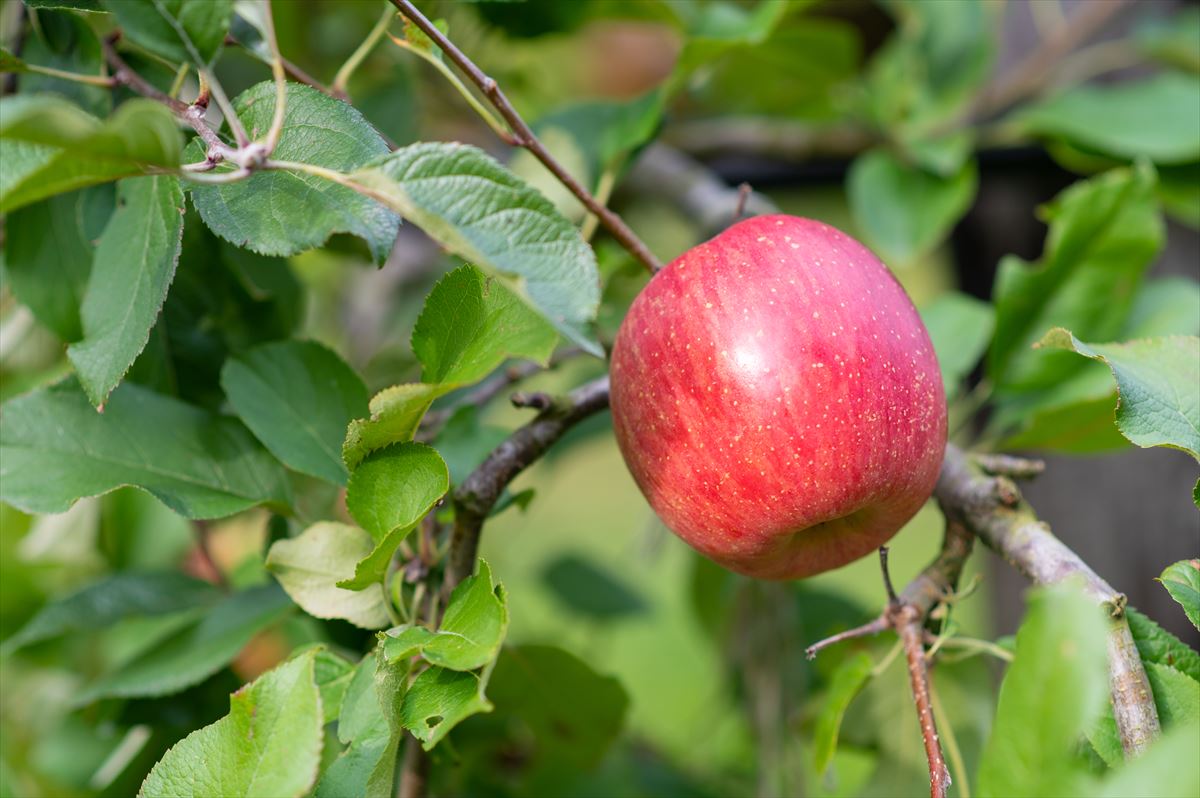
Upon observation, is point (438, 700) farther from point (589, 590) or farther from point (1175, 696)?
point (589, 590)

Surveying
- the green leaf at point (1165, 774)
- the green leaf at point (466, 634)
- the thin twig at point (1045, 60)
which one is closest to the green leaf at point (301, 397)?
the green leaf at point (466, 634)

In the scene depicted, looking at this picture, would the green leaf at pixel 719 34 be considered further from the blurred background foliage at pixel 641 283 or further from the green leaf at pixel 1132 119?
the green leaf at pixel 1132 119

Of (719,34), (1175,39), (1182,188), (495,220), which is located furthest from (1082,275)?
(495,220)

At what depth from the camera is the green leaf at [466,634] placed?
38cm

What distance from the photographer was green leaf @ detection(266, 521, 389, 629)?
0.48m

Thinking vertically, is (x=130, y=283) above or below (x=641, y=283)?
above

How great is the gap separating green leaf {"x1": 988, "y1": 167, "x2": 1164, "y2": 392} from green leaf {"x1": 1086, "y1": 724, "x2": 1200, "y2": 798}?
17.7 inches

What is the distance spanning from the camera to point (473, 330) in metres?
0.44

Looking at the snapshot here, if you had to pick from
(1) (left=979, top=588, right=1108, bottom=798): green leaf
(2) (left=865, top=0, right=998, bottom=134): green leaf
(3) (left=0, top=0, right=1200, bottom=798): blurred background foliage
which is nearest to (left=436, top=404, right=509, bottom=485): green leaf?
(3) (left=0, top=0, right=1200, bottom=798): blurred background foliage

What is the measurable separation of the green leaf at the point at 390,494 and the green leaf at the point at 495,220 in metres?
0.10

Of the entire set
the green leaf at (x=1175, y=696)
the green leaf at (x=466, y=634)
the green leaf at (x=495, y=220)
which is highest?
the green leaf at (x=495, y=220)

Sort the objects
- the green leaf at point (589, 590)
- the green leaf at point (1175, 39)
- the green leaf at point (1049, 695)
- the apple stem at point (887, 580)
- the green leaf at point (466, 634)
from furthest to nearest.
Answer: the green leaf at point (589, 590) < the green leaf at point (1175, 39) < the apple stem at point (887, 580) < the green leaf at point (466, 634) < the green leaf at point (1049, 695)

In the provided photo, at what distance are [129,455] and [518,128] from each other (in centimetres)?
26

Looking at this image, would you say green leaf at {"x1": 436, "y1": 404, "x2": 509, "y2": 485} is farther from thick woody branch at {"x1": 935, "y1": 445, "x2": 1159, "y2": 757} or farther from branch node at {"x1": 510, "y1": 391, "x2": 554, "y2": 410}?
thick woody branch at {"x1": 935, "y1": 445, "x2": 1159, "y2": 757}
